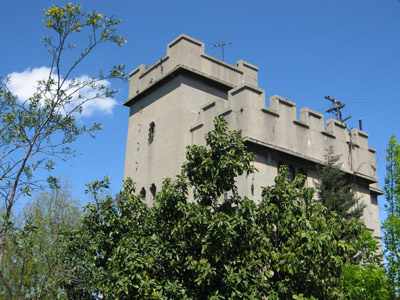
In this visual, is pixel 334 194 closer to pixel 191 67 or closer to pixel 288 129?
pixel 288 129

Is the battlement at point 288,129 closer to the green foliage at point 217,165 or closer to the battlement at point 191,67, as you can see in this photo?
the battlement at point 191,67

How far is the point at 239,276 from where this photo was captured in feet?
34.4

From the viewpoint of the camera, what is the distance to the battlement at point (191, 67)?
2033 cm

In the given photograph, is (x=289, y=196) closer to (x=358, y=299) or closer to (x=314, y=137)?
(x=358, y=299)

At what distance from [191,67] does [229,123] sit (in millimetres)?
3884

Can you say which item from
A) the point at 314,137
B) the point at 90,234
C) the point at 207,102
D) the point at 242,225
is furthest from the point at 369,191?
the point at 90,234

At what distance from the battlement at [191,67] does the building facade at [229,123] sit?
0.04 meters

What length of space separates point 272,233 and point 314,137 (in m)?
8.74

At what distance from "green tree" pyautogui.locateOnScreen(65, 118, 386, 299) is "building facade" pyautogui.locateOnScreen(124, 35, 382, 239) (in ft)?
15.6

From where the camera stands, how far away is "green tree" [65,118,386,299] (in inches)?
414

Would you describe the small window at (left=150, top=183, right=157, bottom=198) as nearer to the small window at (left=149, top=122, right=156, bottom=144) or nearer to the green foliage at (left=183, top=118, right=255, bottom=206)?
the small window at (left=149, top=122, right=156, bottom=144)

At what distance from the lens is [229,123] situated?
17.8 m

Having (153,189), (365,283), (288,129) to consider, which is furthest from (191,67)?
(365,283)

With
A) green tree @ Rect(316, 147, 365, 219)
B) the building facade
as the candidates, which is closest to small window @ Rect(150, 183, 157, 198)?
the building facade
